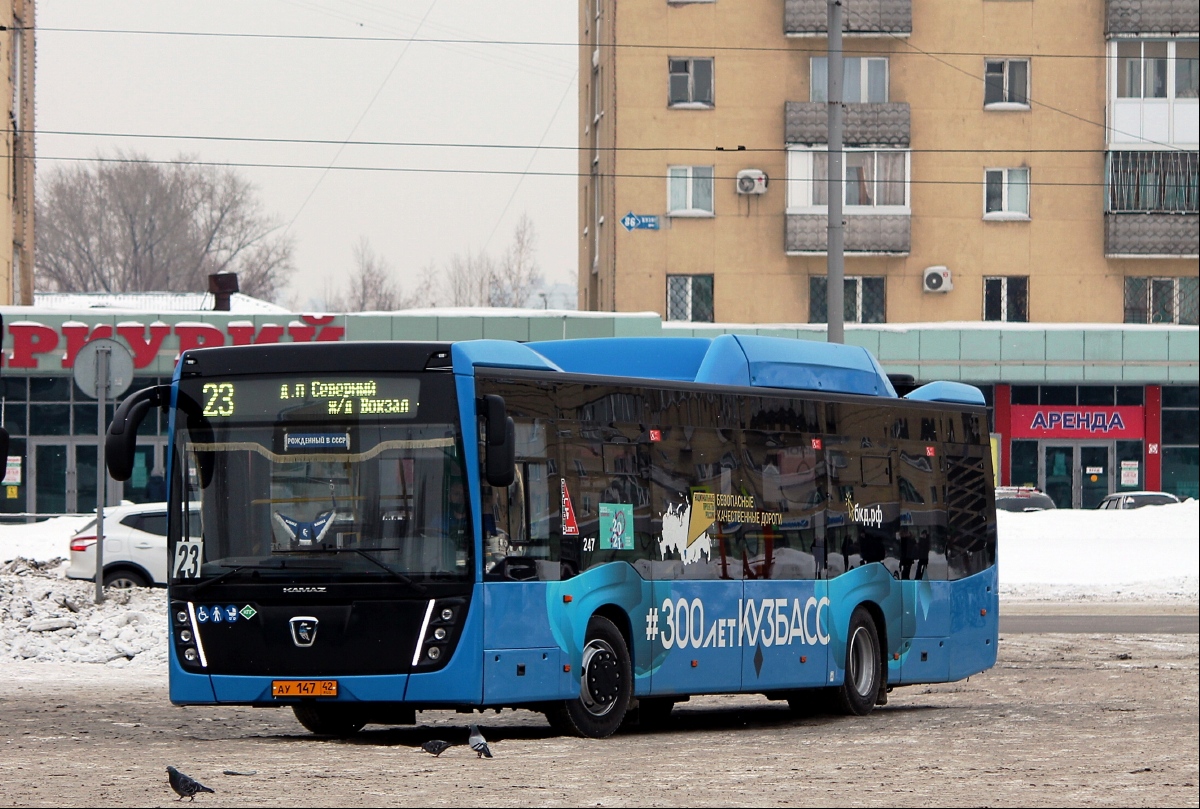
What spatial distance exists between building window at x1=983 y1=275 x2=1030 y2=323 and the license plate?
40264 mm

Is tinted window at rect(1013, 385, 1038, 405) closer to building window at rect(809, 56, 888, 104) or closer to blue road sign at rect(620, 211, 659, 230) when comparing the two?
building window at rect(809, 56, 888, 104)

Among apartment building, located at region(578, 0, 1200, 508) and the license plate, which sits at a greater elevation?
apartment building, located at region(578, 0, 1200, 508)

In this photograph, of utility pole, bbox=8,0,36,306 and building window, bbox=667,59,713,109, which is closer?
building window, bbox=667,59,713,109

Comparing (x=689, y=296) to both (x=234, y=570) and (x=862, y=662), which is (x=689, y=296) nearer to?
(x=862, y=662)

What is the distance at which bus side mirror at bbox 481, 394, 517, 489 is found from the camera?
12.0 meters

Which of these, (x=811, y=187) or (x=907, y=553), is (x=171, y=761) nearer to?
(x=907, y=553)

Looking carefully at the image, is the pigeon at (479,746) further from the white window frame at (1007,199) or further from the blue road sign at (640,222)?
the white window frame at (1007,199)

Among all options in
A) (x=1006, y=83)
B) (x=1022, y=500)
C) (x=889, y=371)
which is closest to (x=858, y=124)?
(x=1006, y=83)

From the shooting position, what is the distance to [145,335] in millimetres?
43812

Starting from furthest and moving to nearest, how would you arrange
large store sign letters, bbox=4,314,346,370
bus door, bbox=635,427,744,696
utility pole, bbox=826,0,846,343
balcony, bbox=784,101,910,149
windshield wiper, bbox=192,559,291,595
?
balcony, bbox=784,101,910,149 → large store sign letters, bbox=4,314,346,370 → utility pole, bbox=826,0,846,343 → bus door, bbox=635,427,744,696 → windshield wiper, bbox=192,559,291,595

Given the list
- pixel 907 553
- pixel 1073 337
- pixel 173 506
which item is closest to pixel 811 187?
pixel 1073 337

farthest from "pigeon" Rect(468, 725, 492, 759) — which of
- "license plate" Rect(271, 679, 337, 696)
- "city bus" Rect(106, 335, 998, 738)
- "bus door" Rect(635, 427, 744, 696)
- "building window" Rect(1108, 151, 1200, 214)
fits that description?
"building window" Rect(1108, 151, 1200, 214)

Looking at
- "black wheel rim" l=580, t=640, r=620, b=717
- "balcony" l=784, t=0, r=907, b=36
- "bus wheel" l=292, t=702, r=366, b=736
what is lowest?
"bus wheel" l=292, t=702, r=366, b=736

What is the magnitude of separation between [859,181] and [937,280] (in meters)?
3.08
